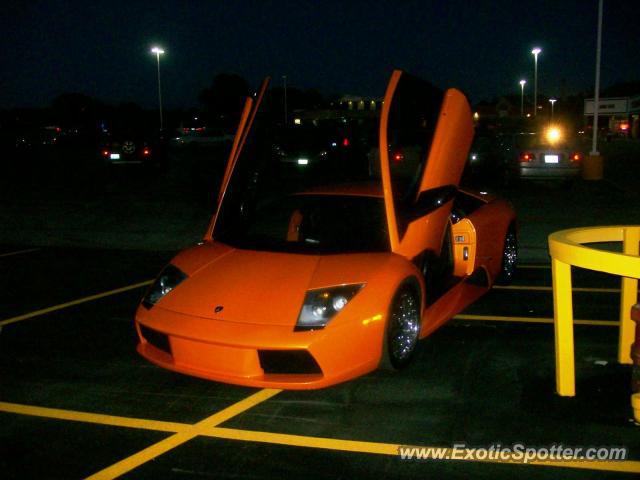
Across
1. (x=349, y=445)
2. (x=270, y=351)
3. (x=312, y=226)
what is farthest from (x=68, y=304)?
(x=349, y=445)

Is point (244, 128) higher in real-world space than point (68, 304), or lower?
higher

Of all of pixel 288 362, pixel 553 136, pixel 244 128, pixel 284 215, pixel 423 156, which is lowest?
pixel 288 362

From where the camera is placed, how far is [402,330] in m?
4.99

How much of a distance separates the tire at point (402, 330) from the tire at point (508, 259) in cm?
252

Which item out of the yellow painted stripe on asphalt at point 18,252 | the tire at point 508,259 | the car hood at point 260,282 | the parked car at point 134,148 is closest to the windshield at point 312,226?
the car hood at point 260,282

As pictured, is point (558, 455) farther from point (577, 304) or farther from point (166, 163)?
point (166, 163)

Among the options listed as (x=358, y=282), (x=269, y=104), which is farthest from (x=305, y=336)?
(x=269, y=104)

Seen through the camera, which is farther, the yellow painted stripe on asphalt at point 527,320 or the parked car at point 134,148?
the parked car at point 134,148

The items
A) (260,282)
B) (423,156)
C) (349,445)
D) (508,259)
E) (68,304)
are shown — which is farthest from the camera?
(508,259)

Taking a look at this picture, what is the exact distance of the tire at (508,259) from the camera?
7.47 m

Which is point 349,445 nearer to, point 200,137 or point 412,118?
point 412,118

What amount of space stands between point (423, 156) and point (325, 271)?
1176mm

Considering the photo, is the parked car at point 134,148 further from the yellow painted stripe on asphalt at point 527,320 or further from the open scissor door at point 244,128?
the open scissor door at point 244,128

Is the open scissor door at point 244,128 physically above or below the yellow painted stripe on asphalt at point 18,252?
above
